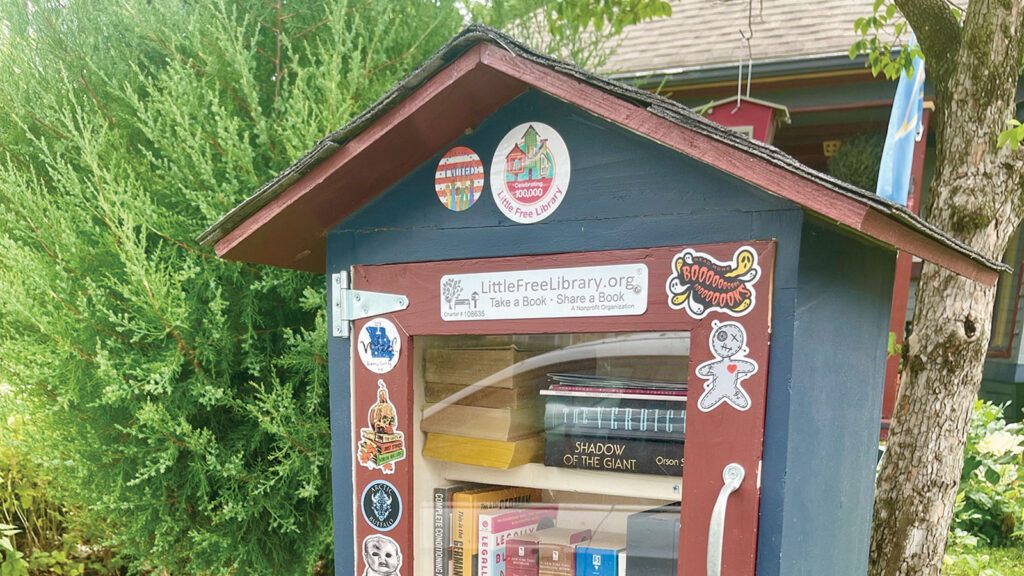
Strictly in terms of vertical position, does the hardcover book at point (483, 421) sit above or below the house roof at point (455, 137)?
below

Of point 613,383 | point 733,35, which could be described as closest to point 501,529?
point 613,383

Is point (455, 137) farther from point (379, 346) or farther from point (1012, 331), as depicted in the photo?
point (1012, 331)

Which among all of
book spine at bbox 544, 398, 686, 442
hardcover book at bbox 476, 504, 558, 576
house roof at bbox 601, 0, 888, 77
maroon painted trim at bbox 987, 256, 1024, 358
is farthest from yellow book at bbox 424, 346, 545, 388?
maroon painted trim at bbox 987, 256, 1024, 358

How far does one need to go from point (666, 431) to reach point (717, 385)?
0.27 metres

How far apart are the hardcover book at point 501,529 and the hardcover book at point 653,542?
283 millimetres

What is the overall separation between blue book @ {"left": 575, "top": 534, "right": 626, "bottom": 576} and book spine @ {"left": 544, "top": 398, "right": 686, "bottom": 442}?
274 mm

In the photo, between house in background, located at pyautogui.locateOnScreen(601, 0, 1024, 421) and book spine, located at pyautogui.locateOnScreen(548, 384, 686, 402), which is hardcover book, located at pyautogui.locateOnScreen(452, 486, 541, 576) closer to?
book spine, located at pyautogui.locateOnScreen(548, 384, 686, 402)

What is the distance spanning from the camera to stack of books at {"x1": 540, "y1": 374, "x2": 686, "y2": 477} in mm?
1749

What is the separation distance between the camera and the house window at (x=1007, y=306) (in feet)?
20.8

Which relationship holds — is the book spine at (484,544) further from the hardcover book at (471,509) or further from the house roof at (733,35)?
the house roof at (733,35)

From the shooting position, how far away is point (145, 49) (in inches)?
130

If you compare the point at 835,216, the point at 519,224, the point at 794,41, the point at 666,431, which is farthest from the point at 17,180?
→ the point at 794,41

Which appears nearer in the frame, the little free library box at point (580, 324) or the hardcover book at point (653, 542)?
the little free library box at point (580, 324)

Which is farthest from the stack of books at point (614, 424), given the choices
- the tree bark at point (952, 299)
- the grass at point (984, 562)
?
the grass at point (984, 562)
